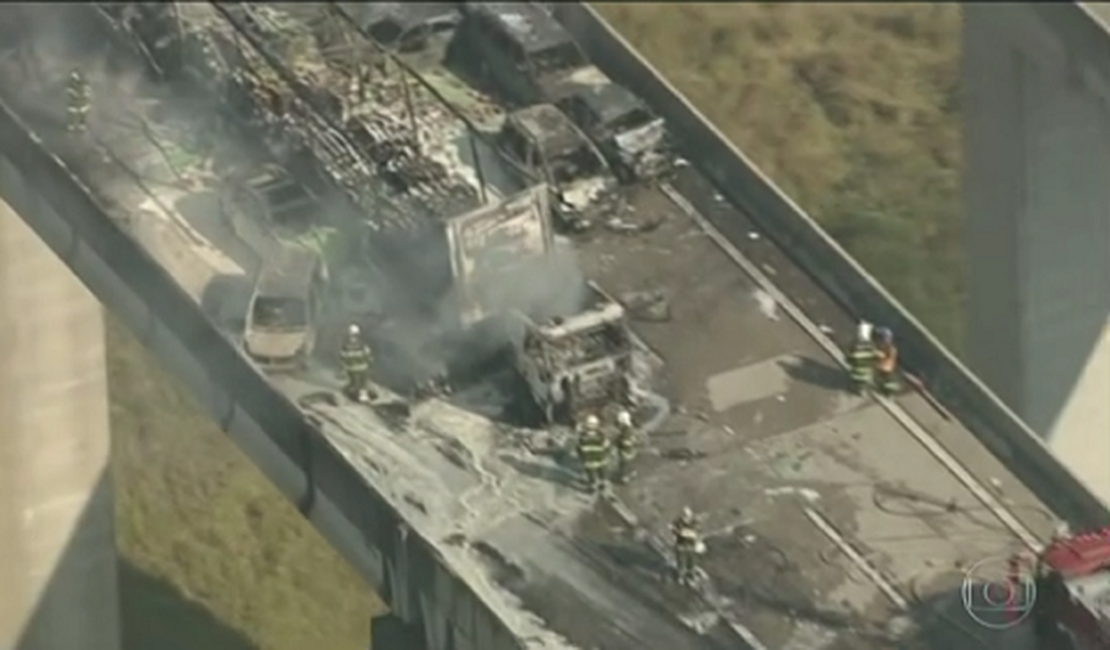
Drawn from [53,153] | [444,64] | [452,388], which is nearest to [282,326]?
[452,388]

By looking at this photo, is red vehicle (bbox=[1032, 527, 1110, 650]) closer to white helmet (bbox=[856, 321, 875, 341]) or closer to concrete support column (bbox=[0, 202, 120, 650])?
white helmet (bbox=[856, 321, 875, 341])

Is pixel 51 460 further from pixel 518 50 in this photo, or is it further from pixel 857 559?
pixel 857 559

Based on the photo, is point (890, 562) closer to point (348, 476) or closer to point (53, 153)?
point (348, 476)

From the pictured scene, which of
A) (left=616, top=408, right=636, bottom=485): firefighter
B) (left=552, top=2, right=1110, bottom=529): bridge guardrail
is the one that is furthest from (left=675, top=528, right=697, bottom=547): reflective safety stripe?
(left=552, top=2, right=1110, bottom=529): bridge guardrail

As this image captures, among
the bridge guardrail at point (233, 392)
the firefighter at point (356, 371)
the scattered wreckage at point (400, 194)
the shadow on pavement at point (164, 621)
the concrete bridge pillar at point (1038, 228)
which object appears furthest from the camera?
the shadow on pavement at point (164, 621)

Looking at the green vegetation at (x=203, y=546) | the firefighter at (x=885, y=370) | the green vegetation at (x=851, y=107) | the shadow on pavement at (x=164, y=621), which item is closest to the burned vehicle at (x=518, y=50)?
the green vegetation at (x=203, y=546)

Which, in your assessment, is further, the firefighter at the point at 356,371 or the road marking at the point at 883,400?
the firefighter at the point at 356,371

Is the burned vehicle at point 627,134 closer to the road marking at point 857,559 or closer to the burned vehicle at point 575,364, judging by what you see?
the burned vehicle at point 575,364
